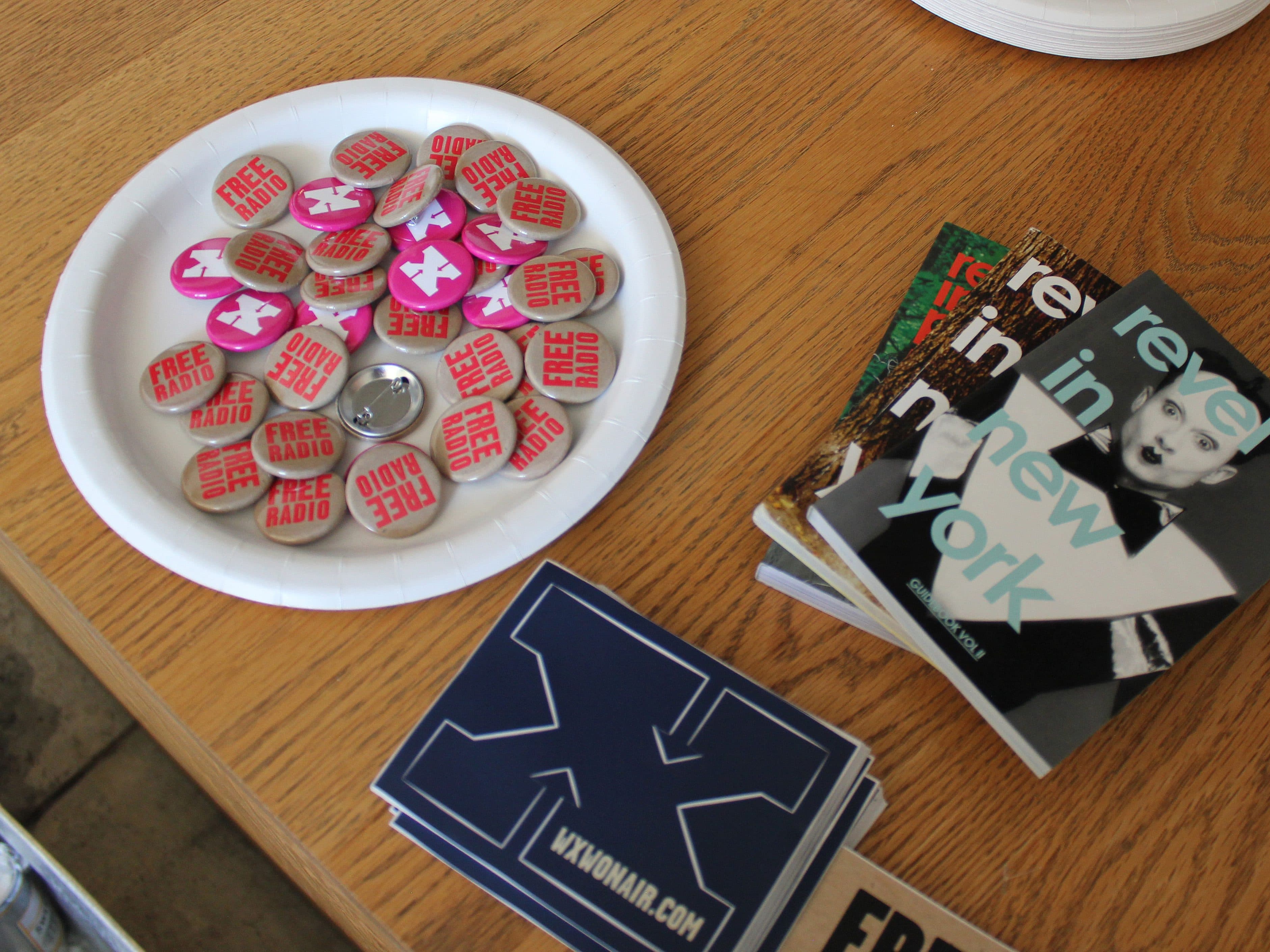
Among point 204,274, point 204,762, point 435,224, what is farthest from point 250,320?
point 204,762

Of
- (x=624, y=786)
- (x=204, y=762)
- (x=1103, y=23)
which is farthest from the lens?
(x=1103, y=23)

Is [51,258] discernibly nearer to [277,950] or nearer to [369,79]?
[369,79]

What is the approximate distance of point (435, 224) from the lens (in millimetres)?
692

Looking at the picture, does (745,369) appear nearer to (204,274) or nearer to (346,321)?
(346,321)

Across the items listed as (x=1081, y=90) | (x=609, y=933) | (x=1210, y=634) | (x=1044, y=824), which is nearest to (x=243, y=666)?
(x=609, y=933)

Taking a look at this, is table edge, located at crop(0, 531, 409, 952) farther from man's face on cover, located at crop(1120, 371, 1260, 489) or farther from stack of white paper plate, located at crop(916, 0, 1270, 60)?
stack of white paper plate, located at crop(916, 0, 1270, 60)

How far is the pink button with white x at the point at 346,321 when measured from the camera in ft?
2.17

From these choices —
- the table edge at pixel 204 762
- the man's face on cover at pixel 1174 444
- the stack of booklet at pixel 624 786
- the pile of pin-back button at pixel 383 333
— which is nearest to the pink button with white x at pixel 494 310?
the pile of pin-back button at pixel 383 333

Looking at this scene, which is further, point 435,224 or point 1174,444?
point 435,224

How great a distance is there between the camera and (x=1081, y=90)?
0.78 metres

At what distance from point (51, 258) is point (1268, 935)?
105 centimetres

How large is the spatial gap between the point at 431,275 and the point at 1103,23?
0.65m

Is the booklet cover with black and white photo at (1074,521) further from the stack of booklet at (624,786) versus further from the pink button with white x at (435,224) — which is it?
the pink button with white x at (435,224)

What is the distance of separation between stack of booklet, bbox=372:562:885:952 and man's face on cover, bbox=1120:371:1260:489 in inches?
11.1
